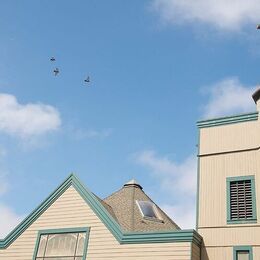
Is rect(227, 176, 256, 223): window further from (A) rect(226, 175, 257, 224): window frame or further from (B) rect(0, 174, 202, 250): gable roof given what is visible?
(B) rect(0, 174, 202, 250): gable roof

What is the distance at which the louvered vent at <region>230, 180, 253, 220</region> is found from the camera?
70.0 feet

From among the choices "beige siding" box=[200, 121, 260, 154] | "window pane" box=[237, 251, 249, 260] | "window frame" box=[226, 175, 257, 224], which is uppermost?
"beige siding" box=[200, 121, 260, 154]

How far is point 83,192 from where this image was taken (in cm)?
2478

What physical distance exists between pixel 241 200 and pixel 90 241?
27.0 feet

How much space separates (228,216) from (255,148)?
378 cm

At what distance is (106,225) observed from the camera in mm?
23000

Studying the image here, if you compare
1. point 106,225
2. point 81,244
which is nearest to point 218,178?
point 106,225

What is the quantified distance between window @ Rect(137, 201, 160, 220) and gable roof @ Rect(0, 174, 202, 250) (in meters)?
4.11

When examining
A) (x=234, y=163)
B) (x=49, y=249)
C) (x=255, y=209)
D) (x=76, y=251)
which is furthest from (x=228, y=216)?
(x=49, y=249)

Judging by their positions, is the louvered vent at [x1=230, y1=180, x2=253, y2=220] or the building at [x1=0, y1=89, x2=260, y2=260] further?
the louvered vent at [x1=230, y1=180, x2=253, y2=220]

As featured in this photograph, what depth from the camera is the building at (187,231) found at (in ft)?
67.9

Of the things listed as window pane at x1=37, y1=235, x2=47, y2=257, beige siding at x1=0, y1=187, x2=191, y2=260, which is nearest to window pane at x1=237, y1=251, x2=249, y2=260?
beige siding at x1=0, y1=187, x2=191, y2=260

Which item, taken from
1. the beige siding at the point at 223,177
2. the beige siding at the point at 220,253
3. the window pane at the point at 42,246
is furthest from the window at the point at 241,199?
the window pane at the point at 42,246

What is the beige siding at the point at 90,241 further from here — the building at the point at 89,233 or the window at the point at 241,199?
the window at the point at 241,199
